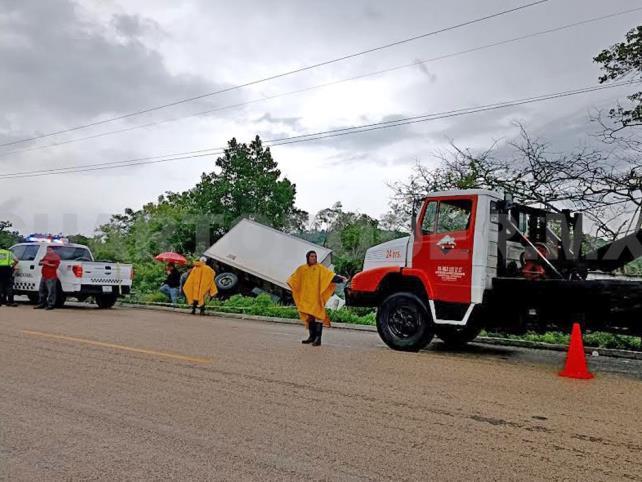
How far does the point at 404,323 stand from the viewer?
33.1 ft

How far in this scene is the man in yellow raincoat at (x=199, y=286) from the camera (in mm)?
18203

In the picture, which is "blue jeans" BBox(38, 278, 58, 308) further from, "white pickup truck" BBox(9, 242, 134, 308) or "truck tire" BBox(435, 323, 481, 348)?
"truck tire" BBox(435, 323, 481, 348)

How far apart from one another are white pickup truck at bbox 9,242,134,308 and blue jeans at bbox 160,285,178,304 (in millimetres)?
2511

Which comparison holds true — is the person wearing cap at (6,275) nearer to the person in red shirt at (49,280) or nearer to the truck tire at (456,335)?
the person in red shirt at (49,280)

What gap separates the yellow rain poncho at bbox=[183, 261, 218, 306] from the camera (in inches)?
717

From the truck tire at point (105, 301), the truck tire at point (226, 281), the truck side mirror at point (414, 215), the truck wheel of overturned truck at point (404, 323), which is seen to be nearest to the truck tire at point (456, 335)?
the truck wheel of overturned truck at point (404, 323)

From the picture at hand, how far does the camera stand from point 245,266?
24125mm

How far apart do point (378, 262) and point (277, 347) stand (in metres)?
2.27

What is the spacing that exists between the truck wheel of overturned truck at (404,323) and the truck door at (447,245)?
43 cm

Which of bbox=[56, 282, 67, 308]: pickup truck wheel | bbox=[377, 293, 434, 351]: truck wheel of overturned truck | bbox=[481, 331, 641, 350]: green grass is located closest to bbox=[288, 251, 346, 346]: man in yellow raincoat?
bbox=[377, 293, 434, 351]: truck wheel of overturned truck

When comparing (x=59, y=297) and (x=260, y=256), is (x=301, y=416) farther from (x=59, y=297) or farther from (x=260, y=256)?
(x=260, y=256)

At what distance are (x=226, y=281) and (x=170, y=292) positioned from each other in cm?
308

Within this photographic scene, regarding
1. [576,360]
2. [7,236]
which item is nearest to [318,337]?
[576,360]

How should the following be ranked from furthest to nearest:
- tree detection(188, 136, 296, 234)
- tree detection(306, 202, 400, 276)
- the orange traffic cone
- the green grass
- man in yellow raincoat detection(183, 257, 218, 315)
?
tree detection(188, 136, 296, 234) < tree detection(306, 202, 400, 276) < man in yellow raincoat detection(183, 257, 218, 315) < the green grass < the orange traffic cone
